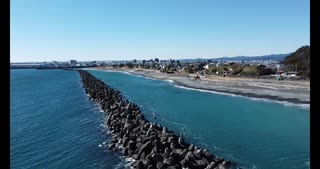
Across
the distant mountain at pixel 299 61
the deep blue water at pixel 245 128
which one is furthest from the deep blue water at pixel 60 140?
the distant mountain at pixel 299 61

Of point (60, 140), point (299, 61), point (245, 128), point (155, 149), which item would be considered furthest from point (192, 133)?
point (299, 61)

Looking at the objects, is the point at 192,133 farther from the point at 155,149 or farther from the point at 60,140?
the point at 60,140

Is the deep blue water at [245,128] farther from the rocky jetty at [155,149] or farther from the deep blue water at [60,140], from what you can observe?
the deep blue water at [60,140]

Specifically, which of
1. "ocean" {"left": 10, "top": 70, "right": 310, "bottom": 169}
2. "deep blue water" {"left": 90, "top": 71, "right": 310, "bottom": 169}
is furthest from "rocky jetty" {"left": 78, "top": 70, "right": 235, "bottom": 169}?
"deep blue water" {"left": 90, "top": 71, "right": 310, "bottom": 169}

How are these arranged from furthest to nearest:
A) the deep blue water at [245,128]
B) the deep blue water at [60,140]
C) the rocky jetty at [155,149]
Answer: the deep blue water at [60,140] → the deep blue water at [245,128] → the rocky jetty at [155,149]

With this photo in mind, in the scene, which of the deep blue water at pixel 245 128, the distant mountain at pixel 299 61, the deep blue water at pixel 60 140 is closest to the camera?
the deep blue water at pixel 245 128

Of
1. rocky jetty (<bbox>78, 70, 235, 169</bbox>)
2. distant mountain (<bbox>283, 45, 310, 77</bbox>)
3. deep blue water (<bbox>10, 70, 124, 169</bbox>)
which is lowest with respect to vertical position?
deep blue water (<bbox>10, 70, 124, 169</bbox>)

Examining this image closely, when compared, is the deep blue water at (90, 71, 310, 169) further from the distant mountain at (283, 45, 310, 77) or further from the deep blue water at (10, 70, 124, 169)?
the distant mountain at (283, 45, 310, 77)

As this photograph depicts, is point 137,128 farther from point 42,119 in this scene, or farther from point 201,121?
point 42,119
